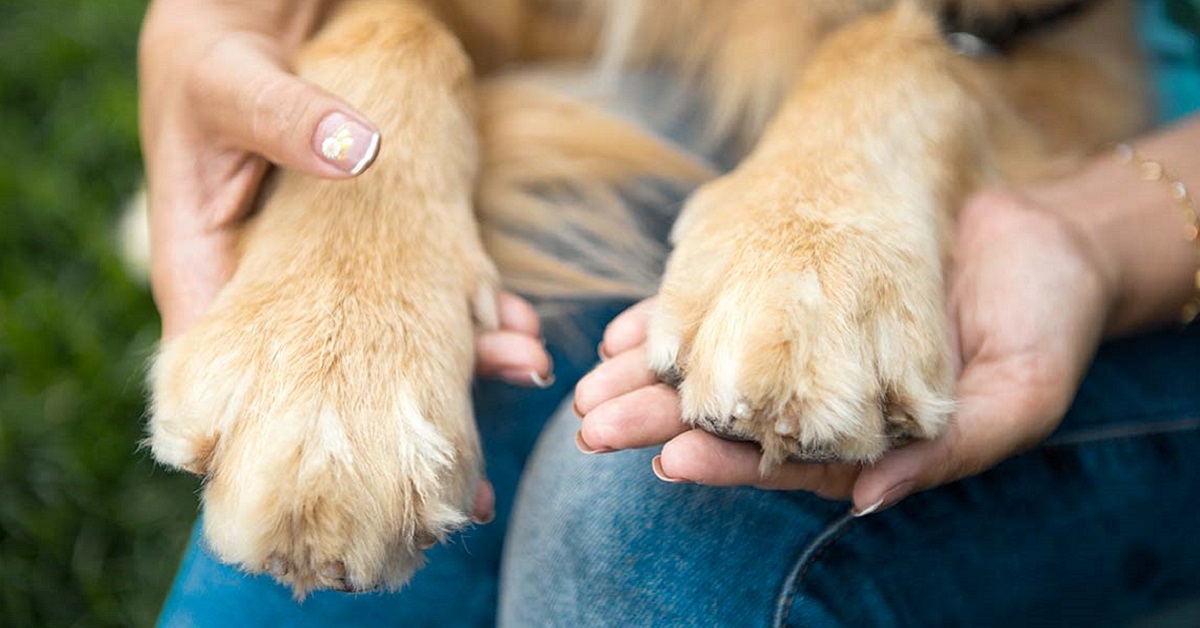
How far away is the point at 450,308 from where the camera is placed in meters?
1.07

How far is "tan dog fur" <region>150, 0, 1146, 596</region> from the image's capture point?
89 cm

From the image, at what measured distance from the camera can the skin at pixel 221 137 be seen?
105 centimetres

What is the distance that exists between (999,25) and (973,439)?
729 millimetres

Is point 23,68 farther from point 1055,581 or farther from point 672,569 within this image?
point 1055,581

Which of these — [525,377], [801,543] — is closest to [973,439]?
[801,543]

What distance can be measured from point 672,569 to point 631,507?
0.24ft

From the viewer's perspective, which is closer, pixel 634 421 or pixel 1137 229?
pixel 634 421

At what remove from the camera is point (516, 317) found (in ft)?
3.74

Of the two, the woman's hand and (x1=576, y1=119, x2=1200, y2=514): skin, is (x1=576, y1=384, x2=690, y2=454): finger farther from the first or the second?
the woman's hand

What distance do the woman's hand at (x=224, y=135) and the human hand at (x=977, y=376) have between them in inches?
6.7

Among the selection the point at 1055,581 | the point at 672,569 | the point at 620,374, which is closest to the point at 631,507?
the point at 672,569

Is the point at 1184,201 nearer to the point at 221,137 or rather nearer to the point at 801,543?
the point at 801,543

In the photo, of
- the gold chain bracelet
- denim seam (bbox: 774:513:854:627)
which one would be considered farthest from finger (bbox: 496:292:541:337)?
the gold chain bracelet

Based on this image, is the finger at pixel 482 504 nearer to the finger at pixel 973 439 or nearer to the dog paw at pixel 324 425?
the dog paw at pixel 324 425
